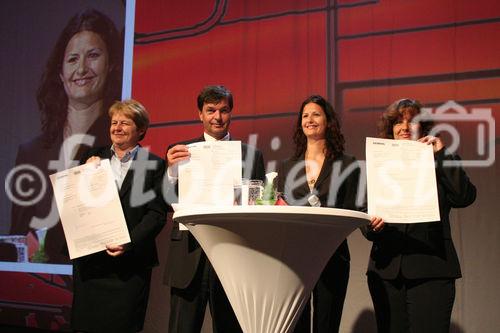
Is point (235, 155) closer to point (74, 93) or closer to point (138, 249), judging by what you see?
point (138, 249)

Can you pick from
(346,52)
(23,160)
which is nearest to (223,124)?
(346,52)

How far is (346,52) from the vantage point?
373 centimetres

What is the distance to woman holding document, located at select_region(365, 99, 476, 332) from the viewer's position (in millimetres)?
2279

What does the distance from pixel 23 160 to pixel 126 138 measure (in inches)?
102

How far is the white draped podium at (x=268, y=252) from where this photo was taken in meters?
1.73

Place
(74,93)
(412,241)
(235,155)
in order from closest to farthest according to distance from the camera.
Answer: (235,155)
(412,241)
(74,93)

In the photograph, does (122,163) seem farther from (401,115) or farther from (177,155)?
(401,115)

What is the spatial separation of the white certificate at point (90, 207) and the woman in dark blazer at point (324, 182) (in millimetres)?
743

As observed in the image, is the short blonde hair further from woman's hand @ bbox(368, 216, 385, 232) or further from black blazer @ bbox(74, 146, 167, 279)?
woman's hand @ bbox(368, 216, 385, 232)

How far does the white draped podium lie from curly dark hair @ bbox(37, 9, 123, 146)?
2.88 m

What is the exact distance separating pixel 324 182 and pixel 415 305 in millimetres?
629

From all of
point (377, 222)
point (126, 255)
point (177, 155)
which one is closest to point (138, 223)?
point (126, 255)

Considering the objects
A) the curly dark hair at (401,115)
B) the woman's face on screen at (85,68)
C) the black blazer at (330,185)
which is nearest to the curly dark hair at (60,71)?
the woman's face on screen at (85,68)

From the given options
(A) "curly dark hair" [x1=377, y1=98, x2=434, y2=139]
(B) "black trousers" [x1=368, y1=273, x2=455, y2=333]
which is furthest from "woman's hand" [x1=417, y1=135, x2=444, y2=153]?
(B) "black trousers" [x1=368, y1=273, x2=455, y2=333]
